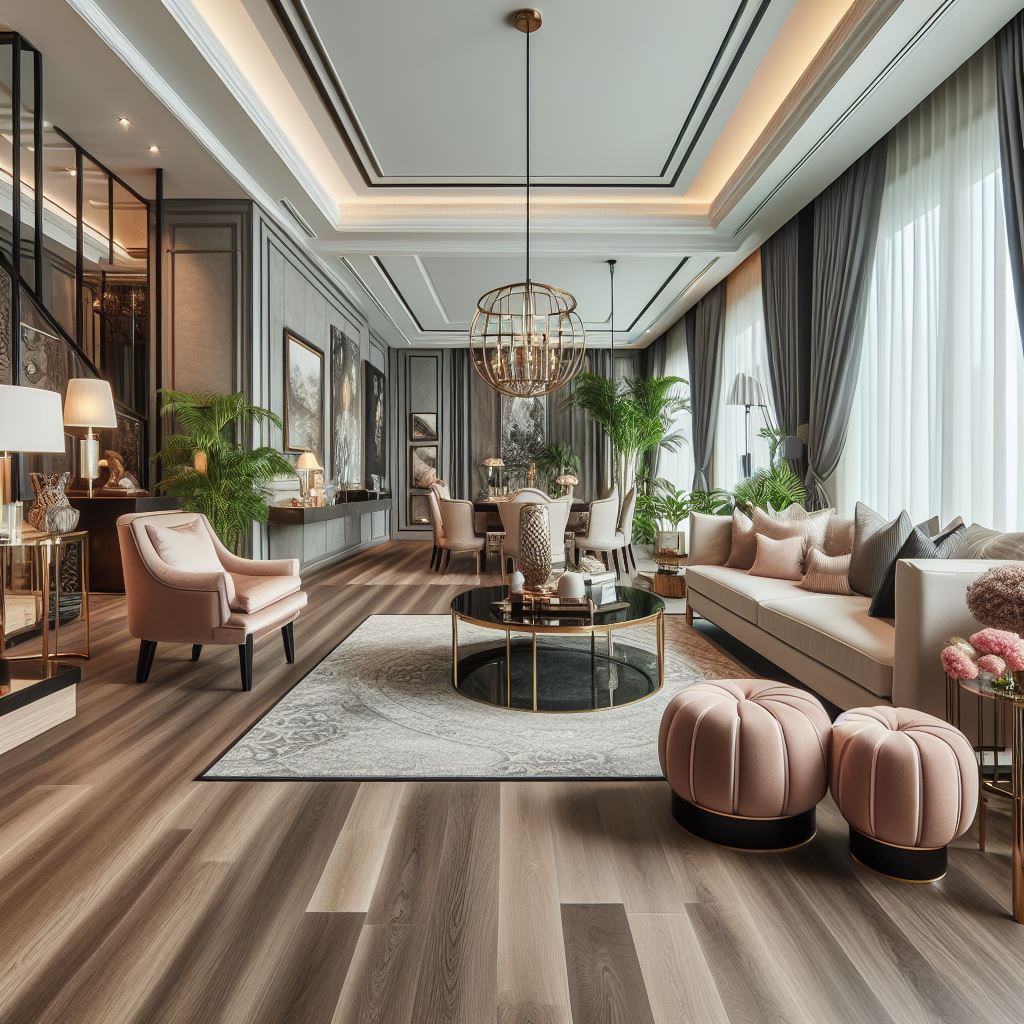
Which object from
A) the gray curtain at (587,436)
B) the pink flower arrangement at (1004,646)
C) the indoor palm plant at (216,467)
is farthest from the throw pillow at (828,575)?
the gray curtain at (587,436)

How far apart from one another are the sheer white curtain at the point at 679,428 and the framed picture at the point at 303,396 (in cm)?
474

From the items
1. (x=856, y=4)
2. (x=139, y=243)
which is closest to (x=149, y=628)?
(x=139, y=243)

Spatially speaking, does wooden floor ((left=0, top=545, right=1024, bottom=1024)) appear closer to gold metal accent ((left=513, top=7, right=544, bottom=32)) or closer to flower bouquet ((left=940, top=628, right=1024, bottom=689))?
flower bouquet ((left=940, top=628, right=1024, bottom=689))

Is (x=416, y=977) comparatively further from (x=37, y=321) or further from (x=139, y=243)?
(x=139, y=243)

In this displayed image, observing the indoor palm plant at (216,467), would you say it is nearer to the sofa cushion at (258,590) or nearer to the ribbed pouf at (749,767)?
the sofa cushion at (258,590)

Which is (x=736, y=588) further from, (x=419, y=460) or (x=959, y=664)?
(x=419, y=460)

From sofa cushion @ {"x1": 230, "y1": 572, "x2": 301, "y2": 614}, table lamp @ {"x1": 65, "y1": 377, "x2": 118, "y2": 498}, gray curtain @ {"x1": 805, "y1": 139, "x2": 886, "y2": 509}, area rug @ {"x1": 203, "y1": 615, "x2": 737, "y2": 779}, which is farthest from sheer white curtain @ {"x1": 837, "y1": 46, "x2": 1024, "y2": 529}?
table lamp @ {"x1": 65, "y1": 377, "x2": 118, "y2": 498}

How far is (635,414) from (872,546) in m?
5.71

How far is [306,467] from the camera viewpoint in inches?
238

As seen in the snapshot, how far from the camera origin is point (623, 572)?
7168 millimetres

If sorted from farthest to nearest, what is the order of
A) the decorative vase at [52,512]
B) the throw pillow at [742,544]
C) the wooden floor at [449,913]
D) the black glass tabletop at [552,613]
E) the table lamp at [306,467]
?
the table lamp at [306,467], the throw pillow at [742,544], the decorative vase at [52,512], the black glass tabletop at [552,613], the wooden floor at [449,913]

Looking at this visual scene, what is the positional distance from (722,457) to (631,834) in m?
6.31

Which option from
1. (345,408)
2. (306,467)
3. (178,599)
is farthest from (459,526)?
(178,599)

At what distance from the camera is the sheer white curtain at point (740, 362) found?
6.42 meters
